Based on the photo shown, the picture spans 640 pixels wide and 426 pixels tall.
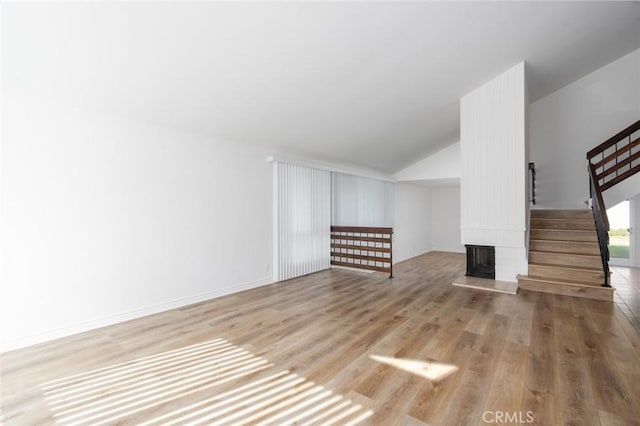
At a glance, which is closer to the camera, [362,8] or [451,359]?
[451,359]

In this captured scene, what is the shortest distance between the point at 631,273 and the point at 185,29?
8.26 metres

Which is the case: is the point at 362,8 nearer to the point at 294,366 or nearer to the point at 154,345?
the point at 294,366

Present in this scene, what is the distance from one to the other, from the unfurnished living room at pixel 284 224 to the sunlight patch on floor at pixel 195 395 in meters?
0.02

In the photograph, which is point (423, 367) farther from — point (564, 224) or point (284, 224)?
point (564, 224)

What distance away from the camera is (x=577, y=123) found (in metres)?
6.26

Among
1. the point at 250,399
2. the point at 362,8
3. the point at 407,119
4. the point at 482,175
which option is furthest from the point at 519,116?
the point at 250,399

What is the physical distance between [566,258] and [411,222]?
4.25 m

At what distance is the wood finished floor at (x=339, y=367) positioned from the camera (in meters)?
1.83

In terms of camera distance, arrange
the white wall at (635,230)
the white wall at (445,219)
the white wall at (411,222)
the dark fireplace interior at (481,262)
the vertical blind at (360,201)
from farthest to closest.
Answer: the white wall at (445,219) → the white wall at (411,222) → the vertical blind at (360,201) → the white wall at (635,230) → the dark fireplace interior at (481,262)

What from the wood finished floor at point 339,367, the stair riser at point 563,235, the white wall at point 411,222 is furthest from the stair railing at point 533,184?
the wood finished floor at point 339,367

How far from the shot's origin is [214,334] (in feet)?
9.97

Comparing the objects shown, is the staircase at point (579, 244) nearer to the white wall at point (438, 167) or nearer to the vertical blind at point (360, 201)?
the white wall at point (438, 167)

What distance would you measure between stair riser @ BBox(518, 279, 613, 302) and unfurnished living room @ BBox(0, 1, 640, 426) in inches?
1.3

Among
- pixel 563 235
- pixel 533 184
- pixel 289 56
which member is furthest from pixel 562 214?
pixel 289 56
